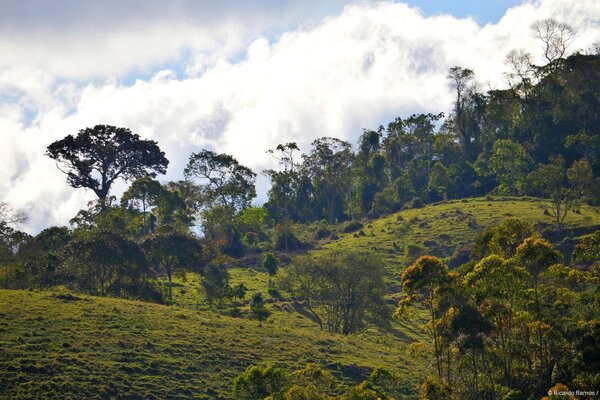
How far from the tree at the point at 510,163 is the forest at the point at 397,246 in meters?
0.39

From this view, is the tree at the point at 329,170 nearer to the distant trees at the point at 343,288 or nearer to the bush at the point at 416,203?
the bush at the point at 416,203

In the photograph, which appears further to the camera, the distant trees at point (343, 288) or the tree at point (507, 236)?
the distant trees at point (343, 288)

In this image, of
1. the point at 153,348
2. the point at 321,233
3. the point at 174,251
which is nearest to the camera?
the point at 153,348

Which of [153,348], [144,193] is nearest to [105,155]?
[144,193]

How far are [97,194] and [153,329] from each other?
57014mm

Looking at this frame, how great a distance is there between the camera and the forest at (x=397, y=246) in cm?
4541

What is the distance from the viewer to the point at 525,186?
12631 centimetres

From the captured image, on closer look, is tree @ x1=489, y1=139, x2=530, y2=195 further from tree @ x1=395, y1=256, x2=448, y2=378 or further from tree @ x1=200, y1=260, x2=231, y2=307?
tree @ x1=395, y1=256, x2=448, y2=378

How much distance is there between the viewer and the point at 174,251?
85.6 metres

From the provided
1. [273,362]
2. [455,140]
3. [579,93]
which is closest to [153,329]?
[273,362]

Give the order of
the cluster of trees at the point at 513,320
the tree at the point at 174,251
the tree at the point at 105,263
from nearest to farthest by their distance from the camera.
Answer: the cluster of trees at the point at 513,320 < the tree at the point at 105,263 < the tree at the point at 174,251

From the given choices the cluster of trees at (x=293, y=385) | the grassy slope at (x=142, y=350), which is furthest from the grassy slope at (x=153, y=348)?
the cluster of trees at (x=293, y=385)

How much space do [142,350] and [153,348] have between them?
113 cm

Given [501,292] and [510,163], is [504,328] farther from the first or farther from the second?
[510,163]
